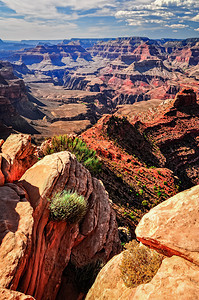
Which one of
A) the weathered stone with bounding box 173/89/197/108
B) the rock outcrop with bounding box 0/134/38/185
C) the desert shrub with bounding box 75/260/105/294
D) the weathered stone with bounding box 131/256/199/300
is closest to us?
the weathered stone with bounding box 131/256/199/300

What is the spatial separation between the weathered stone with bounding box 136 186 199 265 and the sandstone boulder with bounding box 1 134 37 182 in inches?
227

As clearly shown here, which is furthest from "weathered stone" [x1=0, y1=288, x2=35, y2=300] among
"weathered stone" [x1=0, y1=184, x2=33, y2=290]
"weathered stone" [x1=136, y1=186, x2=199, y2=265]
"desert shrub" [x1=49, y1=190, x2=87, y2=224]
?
"weathered stone" [x1=136, y1=186, x2=199, y2=265]

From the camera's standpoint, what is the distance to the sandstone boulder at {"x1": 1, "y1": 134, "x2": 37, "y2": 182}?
8091 mm

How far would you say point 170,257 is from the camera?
485 cm

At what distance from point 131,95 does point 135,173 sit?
179 metres

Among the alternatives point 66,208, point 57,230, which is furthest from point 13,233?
point 66,208

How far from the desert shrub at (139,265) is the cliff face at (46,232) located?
2662 millimetres

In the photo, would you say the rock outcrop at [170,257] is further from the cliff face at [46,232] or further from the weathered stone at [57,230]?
the cliff face at [46,232]

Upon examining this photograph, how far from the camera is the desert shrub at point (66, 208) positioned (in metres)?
7.37

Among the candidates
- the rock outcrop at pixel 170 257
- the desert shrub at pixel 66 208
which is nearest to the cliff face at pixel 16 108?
the desert shrub at pixel 66 208

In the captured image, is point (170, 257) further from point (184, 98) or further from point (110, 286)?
point (184, 98)

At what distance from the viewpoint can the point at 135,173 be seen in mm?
26031

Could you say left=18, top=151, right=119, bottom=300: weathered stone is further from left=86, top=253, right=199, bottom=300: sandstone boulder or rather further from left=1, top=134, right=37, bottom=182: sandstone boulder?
left=86, top=253, right=199, bottom=300: sandstone boulder

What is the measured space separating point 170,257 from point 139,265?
89cm
